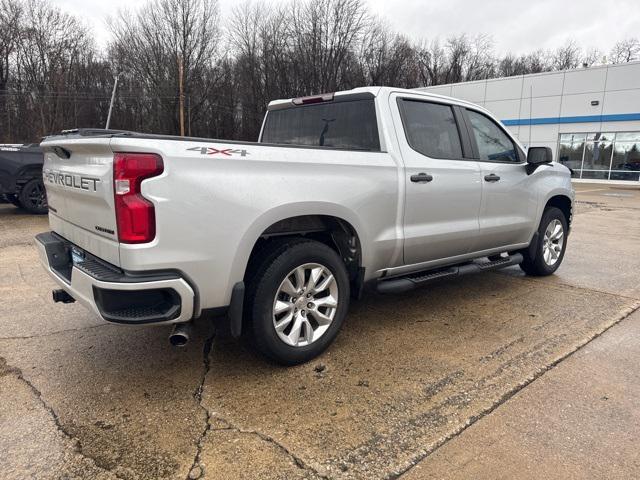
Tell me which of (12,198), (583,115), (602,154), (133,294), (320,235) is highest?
(583,115)

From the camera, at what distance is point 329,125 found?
4141 millimetres

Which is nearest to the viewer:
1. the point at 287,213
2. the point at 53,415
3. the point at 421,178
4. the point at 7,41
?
the point at 53,415

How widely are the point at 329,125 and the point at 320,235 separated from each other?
1.10m

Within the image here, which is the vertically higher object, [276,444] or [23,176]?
[23,176]

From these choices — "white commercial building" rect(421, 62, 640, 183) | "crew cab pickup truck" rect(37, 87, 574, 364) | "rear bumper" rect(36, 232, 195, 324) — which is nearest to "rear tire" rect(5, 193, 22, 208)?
"crew cab pickup truck" rect(37, 87, 574, 364)

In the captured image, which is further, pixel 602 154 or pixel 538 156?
pixel 602 154

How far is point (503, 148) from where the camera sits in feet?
16.2

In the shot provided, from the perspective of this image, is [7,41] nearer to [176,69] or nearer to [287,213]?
[176,69]

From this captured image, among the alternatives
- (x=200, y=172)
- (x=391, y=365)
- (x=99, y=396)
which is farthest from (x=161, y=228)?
(x=391, y=365)

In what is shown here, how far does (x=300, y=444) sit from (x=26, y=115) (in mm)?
39943

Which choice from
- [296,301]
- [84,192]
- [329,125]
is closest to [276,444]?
[296,301]

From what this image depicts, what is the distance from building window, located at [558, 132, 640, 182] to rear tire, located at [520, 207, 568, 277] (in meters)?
22.2

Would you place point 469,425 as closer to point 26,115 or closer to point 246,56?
point 26,115

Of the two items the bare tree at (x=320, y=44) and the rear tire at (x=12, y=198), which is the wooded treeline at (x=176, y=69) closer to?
the bare tree at (x=320, y=44)
